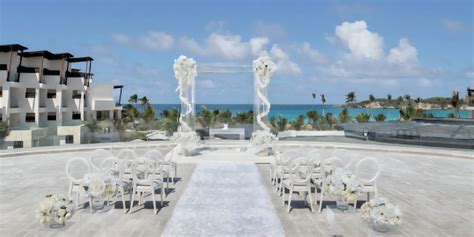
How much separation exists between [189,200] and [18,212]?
2.86 metres

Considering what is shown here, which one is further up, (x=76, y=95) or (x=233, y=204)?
(x=76, y=95)

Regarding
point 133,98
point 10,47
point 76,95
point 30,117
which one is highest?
point 10,47

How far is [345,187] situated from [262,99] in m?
7.71

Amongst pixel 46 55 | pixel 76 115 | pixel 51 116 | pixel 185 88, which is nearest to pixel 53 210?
pixel 185 88

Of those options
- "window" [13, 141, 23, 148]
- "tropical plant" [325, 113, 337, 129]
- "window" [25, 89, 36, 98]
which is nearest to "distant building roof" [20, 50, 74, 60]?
"window" [25, 89, 36, 98]

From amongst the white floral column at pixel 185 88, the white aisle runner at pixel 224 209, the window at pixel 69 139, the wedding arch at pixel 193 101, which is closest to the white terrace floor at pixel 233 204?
the white aisle runner at pixel 224 209

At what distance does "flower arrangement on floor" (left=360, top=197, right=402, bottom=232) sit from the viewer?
4.41 metres

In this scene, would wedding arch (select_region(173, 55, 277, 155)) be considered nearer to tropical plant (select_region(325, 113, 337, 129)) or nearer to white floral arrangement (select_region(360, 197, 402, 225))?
tropical plant (select_region(325, 113, 337, 129))

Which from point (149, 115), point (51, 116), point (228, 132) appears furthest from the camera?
point (149, 115)

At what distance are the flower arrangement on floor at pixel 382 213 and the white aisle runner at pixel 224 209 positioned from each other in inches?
46.9

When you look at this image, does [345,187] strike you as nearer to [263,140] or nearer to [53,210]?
[53,210]

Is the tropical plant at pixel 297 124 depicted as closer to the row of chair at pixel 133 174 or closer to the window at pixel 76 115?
the row of chair at pixel 133 174

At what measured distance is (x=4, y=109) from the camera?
26.0 m

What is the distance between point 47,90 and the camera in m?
32.5
